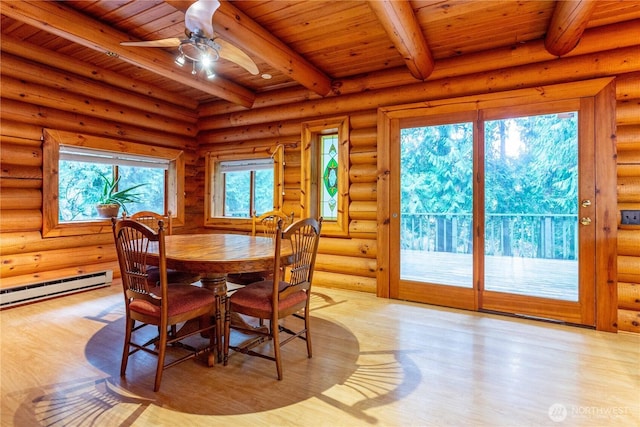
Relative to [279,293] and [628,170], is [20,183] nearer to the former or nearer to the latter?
[279,293]

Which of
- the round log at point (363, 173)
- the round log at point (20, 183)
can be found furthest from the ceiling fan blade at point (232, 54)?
the round log at point (20, 183)

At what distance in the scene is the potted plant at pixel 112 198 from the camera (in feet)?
13.3

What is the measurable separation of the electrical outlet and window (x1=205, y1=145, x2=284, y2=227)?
3860 millimetres

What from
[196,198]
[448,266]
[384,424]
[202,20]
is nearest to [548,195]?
[448,266]

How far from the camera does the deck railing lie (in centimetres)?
314

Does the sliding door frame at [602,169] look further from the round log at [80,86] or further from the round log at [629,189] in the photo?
the round log at [80,86]

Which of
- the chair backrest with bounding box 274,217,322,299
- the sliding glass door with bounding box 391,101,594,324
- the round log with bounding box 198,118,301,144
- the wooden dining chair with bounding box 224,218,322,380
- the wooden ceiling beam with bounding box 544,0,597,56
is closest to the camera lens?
the wooden dining chair with bounding box 224,218,322,380

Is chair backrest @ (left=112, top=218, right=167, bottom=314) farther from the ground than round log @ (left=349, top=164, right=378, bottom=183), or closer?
closer

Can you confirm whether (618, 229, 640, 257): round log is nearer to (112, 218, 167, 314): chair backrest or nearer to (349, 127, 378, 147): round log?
(349, 127, 378, 147): round log

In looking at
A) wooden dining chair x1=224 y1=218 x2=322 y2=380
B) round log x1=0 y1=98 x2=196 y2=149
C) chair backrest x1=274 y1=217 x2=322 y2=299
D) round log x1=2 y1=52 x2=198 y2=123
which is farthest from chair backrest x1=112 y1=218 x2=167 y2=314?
round log x1=2 y1=52 x2=198 y2=123

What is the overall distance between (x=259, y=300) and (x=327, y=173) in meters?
2.71

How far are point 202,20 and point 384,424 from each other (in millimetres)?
2579

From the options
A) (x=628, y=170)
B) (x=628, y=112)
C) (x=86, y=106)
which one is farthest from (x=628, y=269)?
(x=86, y=106)

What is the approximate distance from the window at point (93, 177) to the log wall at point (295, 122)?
11.4 inches
